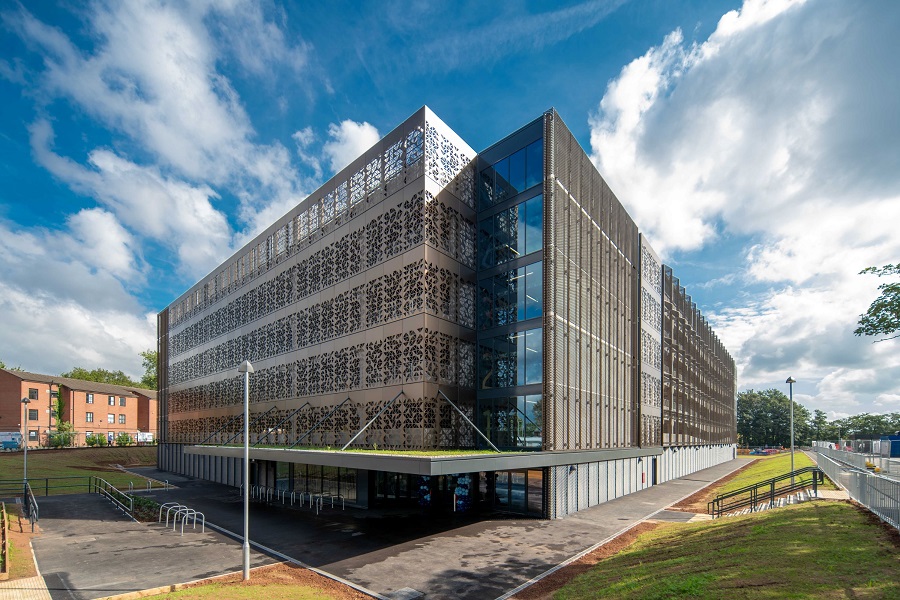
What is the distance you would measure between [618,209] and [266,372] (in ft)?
99.2

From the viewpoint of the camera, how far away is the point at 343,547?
20.0 m

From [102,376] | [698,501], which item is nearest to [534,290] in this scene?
[698,501]

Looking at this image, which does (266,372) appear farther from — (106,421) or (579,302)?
(106,421)

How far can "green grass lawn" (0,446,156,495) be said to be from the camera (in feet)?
141

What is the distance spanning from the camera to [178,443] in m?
57.9

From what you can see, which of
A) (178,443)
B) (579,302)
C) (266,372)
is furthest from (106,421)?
(579,302)

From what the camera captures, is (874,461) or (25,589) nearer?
(25,589)

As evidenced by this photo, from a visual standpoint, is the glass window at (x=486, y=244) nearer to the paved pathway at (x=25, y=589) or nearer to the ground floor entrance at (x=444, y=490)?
the ground floor entrance at (x=444, y=490)

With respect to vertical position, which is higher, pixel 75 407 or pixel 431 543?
pixel 431 543

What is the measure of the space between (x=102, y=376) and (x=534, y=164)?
126936 millimetres

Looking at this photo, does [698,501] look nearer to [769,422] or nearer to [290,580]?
[290,580]

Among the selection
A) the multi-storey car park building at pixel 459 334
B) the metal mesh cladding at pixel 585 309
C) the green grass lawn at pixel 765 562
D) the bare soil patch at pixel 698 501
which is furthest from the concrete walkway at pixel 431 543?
the metal mesh cladding at pixel 585 309

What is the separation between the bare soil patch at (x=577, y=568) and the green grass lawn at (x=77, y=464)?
37809 millimetres

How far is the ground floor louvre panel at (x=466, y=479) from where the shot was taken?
20078 mm
